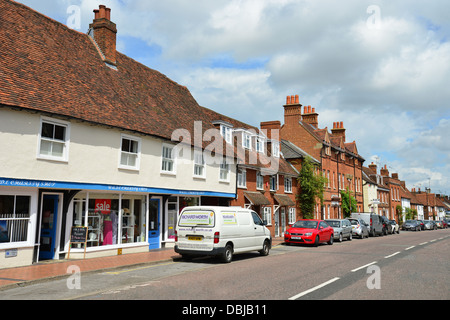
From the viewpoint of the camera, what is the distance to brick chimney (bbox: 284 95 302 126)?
41075 mm

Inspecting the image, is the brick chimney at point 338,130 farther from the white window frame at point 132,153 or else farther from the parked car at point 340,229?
the white window frame at point 132,153

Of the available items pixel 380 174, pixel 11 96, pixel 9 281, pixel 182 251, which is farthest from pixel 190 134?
pixel 380 174

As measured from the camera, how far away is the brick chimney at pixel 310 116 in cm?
4400

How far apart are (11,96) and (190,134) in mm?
10024

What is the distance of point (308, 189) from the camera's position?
33.7 meters

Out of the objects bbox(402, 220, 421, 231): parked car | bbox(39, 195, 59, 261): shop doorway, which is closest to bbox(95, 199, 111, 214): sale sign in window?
bbox(39, 195, 59, 261): shop doorway

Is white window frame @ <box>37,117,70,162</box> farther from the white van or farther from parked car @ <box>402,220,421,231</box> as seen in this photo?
parked car @ <box>402,220,421,231</box>

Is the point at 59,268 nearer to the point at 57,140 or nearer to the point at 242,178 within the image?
the point at 57,140

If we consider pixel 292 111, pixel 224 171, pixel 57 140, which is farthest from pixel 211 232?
pixel 292 111

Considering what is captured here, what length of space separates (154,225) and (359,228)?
18.2 metres

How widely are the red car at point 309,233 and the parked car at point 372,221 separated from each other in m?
12.0

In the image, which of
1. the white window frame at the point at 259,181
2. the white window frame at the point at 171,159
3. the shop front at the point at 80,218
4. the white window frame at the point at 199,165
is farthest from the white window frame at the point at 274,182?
the white window frame at the point at 171,159
